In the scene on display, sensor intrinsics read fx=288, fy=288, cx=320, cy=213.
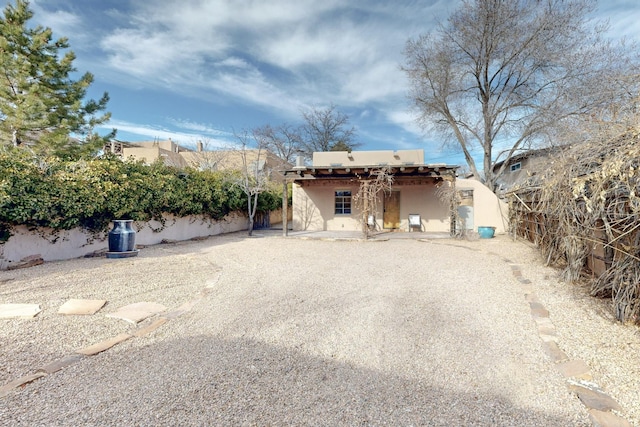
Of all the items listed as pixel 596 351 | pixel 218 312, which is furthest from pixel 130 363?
pixel 596 351

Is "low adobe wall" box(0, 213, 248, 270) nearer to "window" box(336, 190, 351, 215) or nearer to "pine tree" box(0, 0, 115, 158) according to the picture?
"pine tree" box(0, 0, 115, 158)

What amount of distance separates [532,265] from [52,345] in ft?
26.7

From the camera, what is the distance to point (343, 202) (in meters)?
14.4

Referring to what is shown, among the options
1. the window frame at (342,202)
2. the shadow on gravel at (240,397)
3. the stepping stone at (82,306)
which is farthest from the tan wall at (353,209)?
the shadow on gravel at (240,397)

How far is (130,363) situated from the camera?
8.10ft

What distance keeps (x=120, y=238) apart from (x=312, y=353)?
6.27 meters

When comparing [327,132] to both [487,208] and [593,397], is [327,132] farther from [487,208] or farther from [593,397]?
[593,397]

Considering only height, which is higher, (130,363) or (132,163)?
(132,163)

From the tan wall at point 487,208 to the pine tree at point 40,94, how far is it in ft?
54.2

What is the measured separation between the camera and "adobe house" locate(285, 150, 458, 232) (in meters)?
12.6

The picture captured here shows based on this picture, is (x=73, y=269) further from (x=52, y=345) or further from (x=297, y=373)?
(x=297, y=373)

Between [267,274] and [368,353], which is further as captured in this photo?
[267,274]

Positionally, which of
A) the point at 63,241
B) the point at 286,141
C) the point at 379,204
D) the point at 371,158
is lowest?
the point at 63,241

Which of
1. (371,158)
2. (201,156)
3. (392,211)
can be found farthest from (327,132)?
(392,211)
